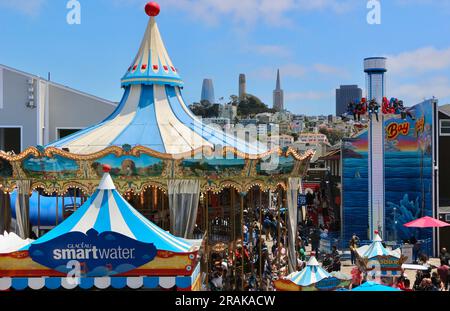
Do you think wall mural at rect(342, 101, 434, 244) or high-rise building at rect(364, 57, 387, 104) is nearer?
wall mural at rect(342, 101, 434, 244)

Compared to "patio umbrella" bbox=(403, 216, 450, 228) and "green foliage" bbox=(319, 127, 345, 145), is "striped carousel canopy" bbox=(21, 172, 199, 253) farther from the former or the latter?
"green foliage" bbox=(319, 127, 345, 145)

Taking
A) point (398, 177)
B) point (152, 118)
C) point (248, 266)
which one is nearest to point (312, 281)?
point (248, 266)

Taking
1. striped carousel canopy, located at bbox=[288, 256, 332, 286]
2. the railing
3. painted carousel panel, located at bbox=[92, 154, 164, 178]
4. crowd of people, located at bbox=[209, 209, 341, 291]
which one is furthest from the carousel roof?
the railing

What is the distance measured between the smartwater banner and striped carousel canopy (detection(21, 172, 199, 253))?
135mm

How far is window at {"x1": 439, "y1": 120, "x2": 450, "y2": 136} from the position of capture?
25.6m

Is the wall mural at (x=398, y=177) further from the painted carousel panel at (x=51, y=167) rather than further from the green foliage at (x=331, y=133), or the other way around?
the green foliage at (x=331, y=133)

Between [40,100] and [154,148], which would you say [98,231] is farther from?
[40,100]

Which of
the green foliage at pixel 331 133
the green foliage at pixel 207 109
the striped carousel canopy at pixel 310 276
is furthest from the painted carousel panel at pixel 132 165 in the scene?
the green foliage at pixel 331 133

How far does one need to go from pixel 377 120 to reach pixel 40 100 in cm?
1346

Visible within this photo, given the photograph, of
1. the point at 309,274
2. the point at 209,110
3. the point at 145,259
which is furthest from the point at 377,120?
the point at 209,110

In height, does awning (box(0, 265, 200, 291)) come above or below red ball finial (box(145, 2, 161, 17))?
below

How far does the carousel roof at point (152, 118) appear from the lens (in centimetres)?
1808

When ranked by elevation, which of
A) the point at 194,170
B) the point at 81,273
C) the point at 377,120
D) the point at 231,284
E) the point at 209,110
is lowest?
the point at 231,284

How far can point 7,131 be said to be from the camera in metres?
29.6
